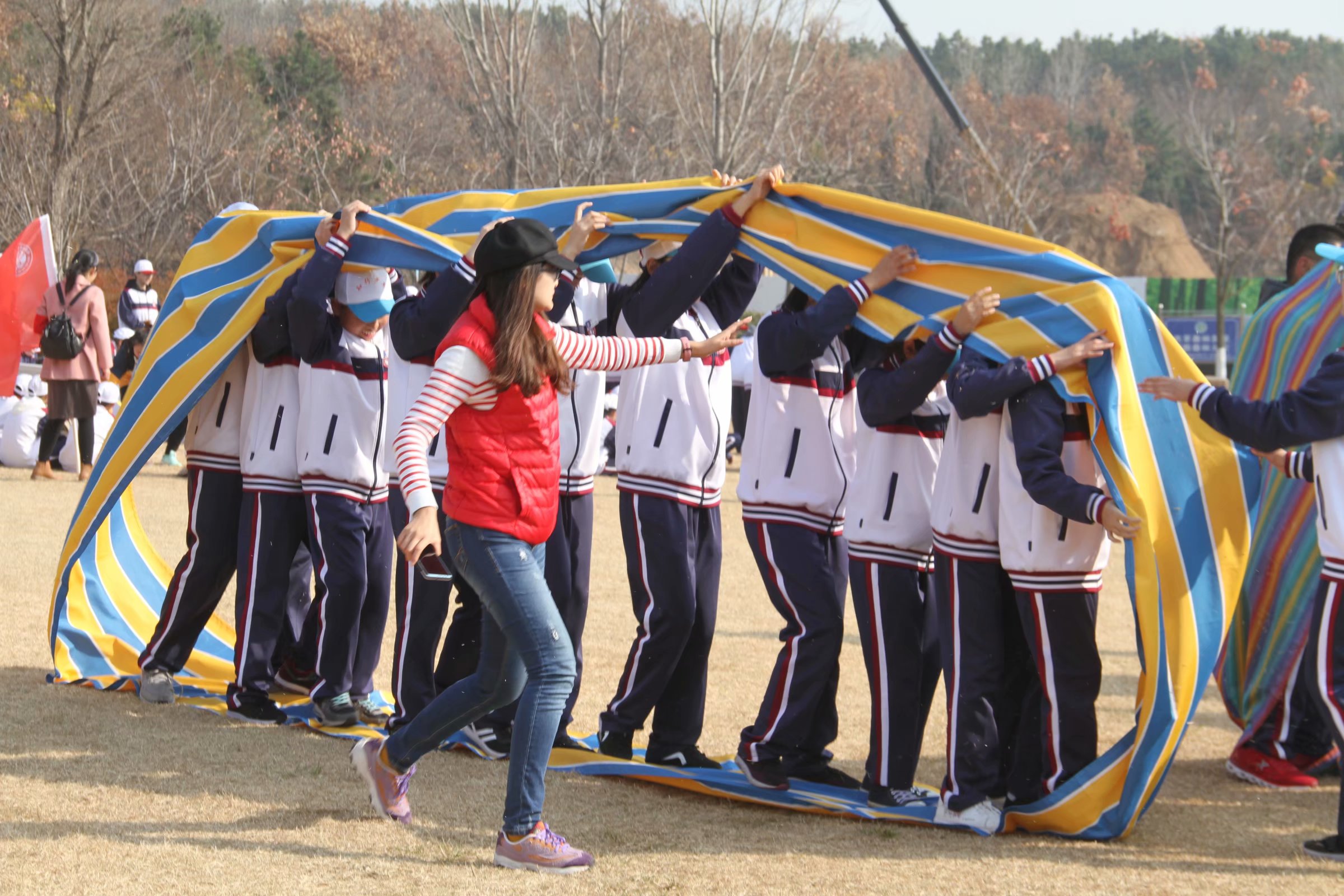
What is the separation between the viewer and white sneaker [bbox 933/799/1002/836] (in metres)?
4.52

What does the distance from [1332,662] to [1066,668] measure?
758 millimetres

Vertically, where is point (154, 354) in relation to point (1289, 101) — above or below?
below

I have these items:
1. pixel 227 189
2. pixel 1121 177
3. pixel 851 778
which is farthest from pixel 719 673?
pixel 1121 177

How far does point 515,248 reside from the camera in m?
4.06

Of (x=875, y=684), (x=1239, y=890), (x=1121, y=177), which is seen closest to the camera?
(x=1239, y=890)

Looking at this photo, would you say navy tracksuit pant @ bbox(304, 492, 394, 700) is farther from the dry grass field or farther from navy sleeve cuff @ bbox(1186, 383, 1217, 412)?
navy sleeve cuff @ bbox(1186, 383, 1217, 412)

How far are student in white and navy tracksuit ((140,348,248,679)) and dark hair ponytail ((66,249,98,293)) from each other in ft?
21.6

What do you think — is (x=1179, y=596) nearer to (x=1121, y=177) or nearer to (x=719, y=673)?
(x=719, y=673)

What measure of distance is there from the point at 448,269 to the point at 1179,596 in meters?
2.64

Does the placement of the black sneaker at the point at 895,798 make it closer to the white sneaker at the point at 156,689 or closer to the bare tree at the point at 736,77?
the white sneaker at the point at 156,689

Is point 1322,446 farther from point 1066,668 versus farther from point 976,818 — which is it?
point 976,818

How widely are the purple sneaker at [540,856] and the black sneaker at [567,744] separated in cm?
128

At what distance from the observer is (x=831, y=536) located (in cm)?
507

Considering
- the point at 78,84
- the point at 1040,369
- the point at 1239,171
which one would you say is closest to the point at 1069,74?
the point at 1239,171
